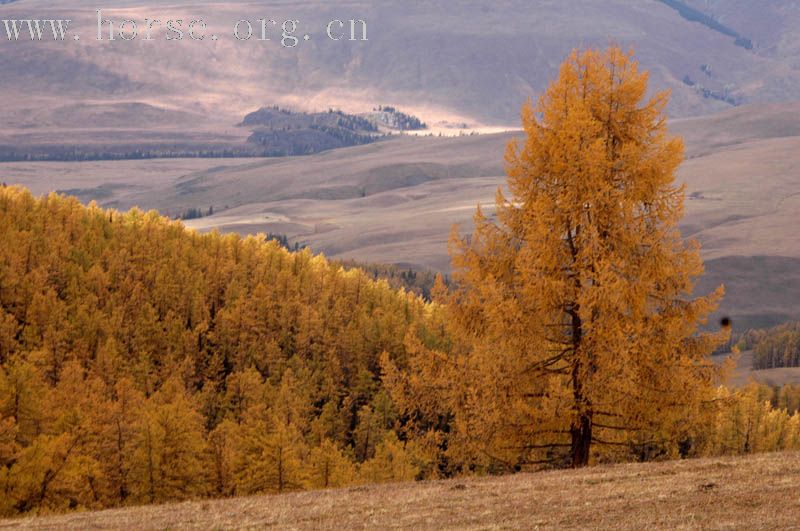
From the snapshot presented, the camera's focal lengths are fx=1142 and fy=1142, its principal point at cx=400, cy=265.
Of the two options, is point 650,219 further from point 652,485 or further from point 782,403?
point 782,403

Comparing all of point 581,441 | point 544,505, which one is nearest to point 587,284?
point 581,441

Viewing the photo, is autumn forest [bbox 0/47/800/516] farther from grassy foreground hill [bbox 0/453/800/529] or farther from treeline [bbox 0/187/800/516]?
grassy foreground hill [bbox 0/453/800/529]

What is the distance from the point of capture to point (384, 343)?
9844cm

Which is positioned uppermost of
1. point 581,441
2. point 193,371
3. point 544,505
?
point 544,505

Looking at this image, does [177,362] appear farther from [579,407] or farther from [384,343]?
[579,407]

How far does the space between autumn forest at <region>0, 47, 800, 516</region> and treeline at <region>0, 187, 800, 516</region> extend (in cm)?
23

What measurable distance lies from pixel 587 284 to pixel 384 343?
211 feet

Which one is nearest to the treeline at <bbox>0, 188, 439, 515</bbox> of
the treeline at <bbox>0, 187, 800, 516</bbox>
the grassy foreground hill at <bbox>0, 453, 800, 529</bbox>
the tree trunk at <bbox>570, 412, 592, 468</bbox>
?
the treeline at <bbox>0, 187, 800, 516</bbox>

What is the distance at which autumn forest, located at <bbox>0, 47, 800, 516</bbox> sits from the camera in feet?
110

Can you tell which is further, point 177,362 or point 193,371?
point 177,362

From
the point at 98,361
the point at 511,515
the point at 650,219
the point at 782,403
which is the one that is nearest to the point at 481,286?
the point at 650,219

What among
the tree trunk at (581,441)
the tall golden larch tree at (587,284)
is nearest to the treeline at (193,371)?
the tree trunk at (581,441)

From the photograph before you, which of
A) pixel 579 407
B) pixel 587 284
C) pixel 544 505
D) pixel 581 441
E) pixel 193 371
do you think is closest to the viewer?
pixel 544 505

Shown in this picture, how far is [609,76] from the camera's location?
3491 cm
